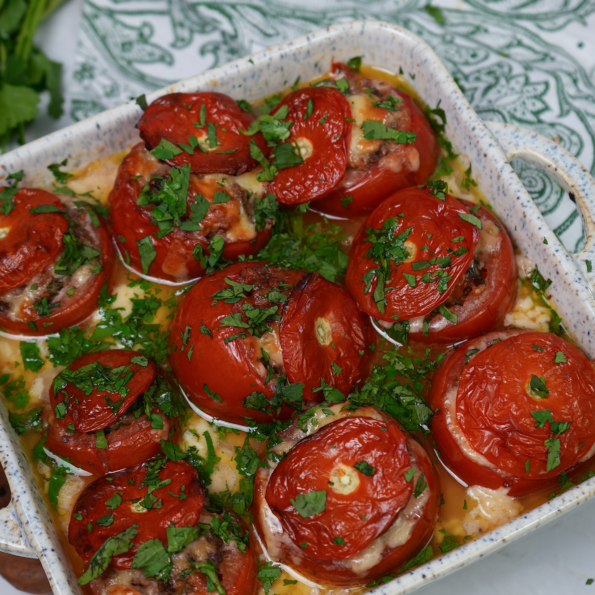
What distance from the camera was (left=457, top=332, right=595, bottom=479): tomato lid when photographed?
7.60 ft

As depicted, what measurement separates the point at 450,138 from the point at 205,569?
2.09 meters

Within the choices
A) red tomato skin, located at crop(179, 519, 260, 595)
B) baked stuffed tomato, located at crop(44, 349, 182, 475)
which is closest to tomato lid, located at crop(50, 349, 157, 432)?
baked stuffed tomato, located at crop(44, 349, 182, 475)

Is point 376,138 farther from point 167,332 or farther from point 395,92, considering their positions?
point 167,332

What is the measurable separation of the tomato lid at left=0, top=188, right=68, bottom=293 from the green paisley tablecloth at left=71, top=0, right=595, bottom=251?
4.80 feet

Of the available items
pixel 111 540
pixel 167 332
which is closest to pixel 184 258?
pixel 167 332

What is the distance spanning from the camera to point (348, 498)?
216 cm

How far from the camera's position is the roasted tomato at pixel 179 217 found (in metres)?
2.66

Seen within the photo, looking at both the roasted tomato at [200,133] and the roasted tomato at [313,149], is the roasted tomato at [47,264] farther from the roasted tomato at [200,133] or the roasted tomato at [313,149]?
the roasted tomato at [313,149]

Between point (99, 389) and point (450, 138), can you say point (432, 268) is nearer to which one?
point (450, 138)

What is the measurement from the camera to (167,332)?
2.79 meters

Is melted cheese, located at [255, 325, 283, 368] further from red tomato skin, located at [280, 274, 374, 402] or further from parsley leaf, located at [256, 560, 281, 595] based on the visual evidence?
parsley leaf, located at [256, 560, 281, 595]

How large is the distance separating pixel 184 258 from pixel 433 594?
1.83 meters

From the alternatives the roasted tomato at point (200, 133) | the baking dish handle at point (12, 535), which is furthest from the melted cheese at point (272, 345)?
the baking dish handle at point (12, 535)

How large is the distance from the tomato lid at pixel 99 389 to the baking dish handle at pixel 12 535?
0.38 meters
